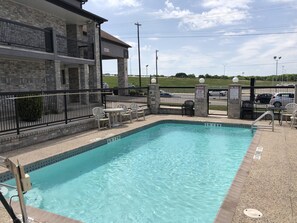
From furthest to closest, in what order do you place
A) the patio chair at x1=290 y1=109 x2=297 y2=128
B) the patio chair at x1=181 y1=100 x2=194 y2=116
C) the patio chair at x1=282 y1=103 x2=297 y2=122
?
the patio chair at x1=181 y1=100 x2=194 y2=116 < the patio chair at x1=282 y1=103 x2=297 y2=122 < the patio chair at x1=290 y1=109 x2=297 y2=128

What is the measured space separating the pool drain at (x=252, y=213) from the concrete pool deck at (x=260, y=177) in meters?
0.05

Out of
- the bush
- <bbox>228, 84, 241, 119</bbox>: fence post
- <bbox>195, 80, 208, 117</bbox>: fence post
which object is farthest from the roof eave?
<bbox>228, 84, 241, 119</bbox>: fence post

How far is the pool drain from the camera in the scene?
3.46 meters

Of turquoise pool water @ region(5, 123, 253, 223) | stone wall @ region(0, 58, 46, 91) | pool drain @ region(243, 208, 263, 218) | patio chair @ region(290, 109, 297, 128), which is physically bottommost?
turquoise pool water @ region(5, 123, 253, 223)

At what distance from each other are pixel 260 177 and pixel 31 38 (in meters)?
11.8

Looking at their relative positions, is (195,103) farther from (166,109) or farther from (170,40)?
(170,40)

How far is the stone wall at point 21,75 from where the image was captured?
36.8 feet

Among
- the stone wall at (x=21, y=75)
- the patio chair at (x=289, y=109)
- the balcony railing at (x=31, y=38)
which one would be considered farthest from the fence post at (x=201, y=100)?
the stone wall at (x=21, y=75)

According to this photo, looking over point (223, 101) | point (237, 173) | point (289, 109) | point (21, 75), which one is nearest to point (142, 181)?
point (237, 173)

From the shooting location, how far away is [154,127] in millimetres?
12031

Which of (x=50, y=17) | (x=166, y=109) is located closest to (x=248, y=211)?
(x=166, y=109)

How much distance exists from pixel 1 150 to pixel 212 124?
8.72 metres

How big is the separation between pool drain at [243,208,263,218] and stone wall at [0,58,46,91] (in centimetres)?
1113

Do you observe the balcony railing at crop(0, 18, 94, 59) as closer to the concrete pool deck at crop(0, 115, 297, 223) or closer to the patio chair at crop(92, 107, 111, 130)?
the patio chair at crop(92, 107, 111, 130)
